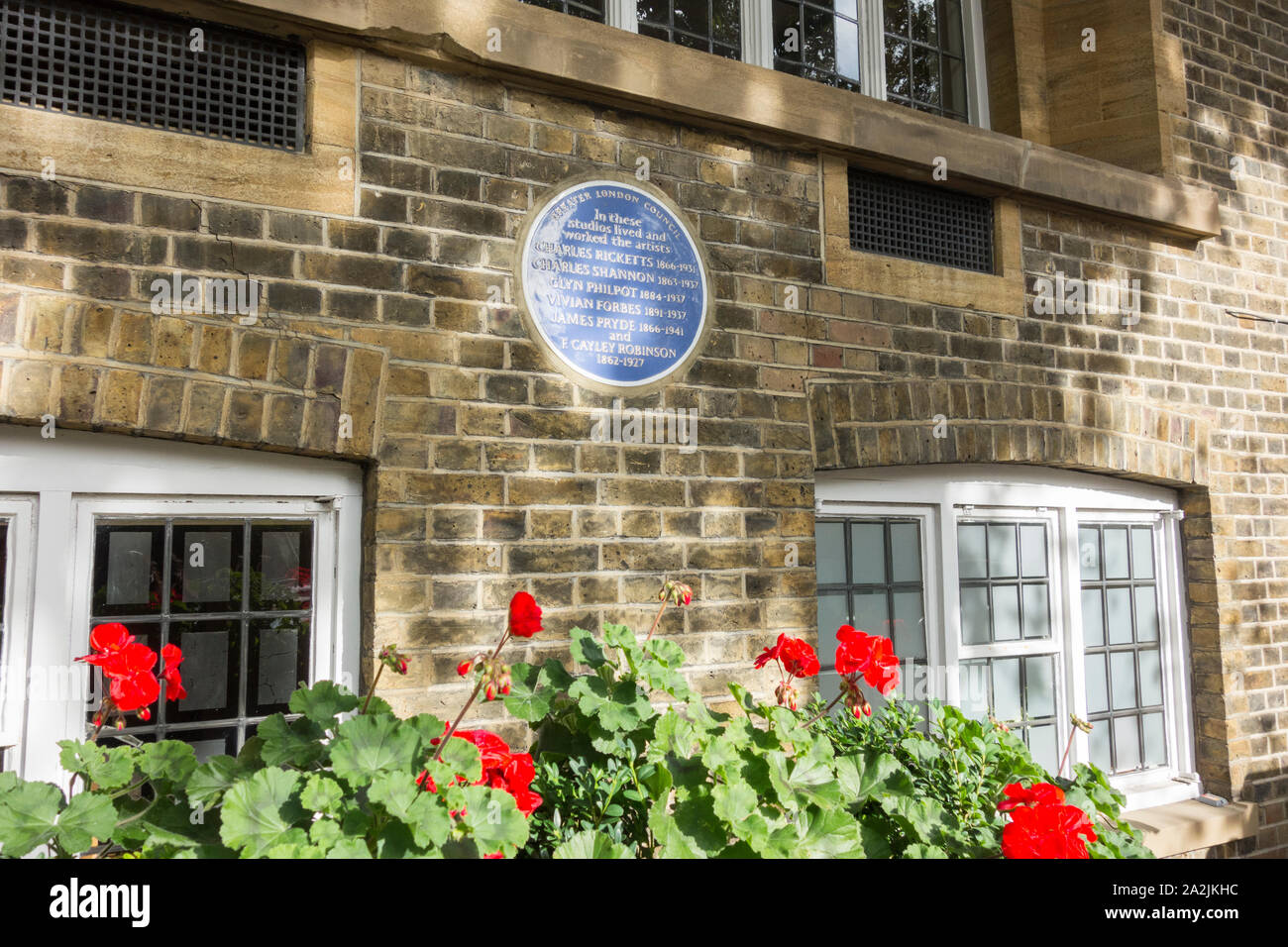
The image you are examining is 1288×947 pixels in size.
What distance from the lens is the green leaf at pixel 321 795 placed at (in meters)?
1.59

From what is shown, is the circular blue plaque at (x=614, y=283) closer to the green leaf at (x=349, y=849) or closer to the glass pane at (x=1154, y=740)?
the green leaf at (x=349, y=849)

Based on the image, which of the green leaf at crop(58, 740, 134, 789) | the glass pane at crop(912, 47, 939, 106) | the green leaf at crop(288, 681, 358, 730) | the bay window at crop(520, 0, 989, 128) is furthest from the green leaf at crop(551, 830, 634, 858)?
the glass pane at crop(912, 47, 939, 106)

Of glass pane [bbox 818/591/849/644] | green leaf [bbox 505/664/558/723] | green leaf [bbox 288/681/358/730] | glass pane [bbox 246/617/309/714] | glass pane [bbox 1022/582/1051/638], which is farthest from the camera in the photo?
glass pane [bbox 1022/582/1051/638]

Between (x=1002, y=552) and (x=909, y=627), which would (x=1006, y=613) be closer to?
(x=1002, y=552)

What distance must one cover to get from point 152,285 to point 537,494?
1229 millimetres

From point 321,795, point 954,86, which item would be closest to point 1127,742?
point 954,86

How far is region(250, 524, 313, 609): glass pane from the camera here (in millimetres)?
2744

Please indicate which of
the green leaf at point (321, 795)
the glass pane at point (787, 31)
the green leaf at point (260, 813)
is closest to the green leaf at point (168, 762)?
the green leaf at point (260, 813)

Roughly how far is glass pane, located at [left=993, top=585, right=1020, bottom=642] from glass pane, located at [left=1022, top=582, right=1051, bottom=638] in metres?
0.06

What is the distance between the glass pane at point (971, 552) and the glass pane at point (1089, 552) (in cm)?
66

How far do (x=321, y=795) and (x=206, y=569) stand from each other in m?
1.31

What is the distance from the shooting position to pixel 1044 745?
4.23 meters

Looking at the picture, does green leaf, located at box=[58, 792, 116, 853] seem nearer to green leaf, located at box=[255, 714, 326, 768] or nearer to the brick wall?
green leaf, located at box=[255, 714, 326, 768]

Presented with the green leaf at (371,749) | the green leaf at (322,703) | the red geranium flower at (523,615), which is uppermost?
the red geranium flower at (523,615)
